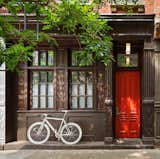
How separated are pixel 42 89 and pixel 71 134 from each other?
1978 millimetres

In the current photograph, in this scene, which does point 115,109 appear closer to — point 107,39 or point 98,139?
point 98,139

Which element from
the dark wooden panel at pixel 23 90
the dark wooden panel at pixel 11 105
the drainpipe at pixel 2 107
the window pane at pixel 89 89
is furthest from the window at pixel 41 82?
the window pane at pixel 89 89

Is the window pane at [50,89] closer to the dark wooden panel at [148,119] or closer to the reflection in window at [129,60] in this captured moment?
the reflection in window at [129,60]

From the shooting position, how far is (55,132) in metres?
12.8

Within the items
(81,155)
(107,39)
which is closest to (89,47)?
(107,39)

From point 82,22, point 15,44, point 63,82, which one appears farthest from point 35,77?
point 15,44

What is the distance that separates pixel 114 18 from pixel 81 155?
14.6ft

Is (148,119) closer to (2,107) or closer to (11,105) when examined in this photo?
(11,105)

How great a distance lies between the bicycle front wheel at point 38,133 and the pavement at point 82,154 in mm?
648

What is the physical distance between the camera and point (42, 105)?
13.4m

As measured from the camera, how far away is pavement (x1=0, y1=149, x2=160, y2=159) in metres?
11.3

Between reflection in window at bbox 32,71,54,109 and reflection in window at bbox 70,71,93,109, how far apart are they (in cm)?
78

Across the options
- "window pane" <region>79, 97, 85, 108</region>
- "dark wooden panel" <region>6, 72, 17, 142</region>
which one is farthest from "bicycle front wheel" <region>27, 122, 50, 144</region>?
"window pane" <region>79, 97, 85, 108</region>

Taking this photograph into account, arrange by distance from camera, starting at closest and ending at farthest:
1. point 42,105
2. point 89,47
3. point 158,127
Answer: point 89,47, point 158,127, point 42,105
